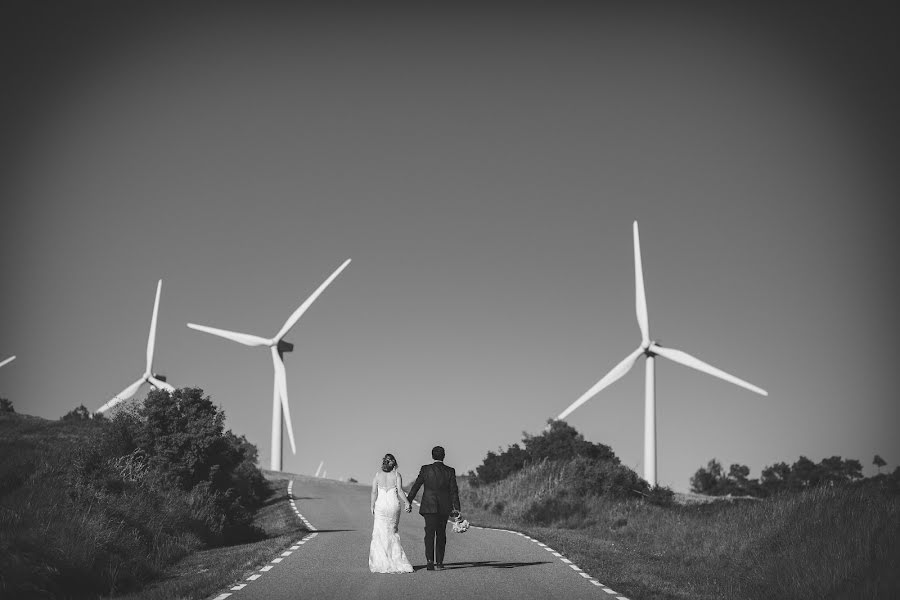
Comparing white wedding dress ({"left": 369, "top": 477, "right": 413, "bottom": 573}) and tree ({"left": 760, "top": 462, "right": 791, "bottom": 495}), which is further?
tree ({"left": 760, "top": 462, "right": 791, "bottom": 495})

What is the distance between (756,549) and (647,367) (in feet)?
119

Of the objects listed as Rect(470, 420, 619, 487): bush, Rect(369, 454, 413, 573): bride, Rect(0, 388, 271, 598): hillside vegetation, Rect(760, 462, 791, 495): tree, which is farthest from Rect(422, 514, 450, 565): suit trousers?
Rect(760, 462, 791, 495): tree

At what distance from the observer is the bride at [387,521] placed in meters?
19.7

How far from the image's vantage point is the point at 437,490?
65.2 ft

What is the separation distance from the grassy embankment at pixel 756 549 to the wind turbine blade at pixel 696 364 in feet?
60.2

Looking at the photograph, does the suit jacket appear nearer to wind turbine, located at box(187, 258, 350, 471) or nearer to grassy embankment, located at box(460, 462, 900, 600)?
grassy embankment, located at box(460, 462, 900, 600)

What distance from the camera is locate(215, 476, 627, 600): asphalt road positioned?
53.9 ft

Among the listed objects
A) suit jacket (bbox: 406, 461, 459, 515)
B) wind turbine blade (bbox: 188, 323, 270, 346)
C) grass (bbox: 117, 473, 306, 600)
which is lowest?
grass (bbox: 117, 473, 306, 600)

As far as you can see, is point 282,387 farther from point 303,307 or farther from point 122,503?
point 122,503

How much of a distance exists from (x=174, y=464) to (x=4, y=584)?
16.8 m

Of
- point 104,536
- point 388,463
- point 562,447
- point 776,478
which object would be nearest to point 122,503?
point 104,536

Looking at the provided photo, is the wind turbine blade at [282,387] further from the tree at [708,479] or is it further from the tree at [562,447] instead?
the tree at [708,479]

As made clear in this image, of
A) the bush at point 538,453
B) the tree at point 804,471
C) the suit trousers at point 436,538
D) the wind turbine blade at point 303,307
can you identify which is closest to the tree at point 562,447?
the bush at point 538,453

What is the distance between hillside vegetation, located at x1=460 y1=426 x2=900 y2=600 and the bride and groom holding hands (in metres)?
2.82
